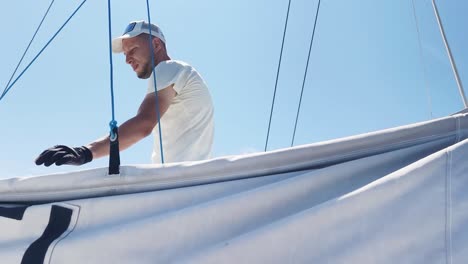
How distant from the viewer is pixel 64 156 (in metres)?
1.00

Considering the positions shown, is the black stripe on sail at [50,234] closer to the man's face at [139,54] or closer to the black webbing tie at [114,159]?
the black webbing tie at [114,159]

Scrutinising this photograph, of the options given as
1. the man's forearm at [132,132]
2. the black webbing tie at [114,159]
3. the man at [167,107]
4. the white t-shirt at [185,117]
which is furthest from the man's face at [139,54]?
the black webbing tie at [114,159]

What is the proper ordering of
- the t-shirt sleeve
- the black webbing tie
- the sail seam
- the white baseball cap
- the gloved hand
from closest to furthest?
the sail seam → the black webbing tie → the gloved hand → the t-shirt sleeve → the white baseball cap

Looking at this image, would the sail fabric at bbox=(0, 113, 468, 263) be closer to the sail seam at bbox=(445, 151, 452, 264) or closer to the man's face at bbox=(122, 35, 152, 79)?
the sail seam at bbox=(445, 151, 452, 264)

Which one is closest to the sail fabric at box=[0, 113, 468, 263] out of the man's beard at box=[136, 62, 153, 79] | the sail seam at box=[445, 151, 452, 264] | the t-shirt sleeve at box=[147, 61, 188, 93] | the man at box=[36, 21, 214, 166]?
the sail seam at box=[445, 151, 452, 264]

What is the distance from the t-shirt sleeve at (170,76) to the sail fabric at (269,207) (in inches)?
22.6

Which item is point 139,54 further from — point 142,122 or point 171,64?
point 142,122

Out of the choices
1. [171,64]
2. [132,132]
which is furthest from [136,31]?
[132,132]

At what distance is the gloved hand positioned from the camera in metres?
0.98

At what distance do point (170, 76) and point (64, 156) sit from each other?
0.50 m

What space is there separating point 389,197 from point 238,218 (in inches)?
10.4

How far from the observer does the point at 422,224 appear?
680mm

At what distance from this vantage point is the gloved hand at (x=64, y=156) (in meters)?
0.98

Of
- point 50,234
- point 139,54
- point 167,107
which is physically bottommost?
point 50,234
